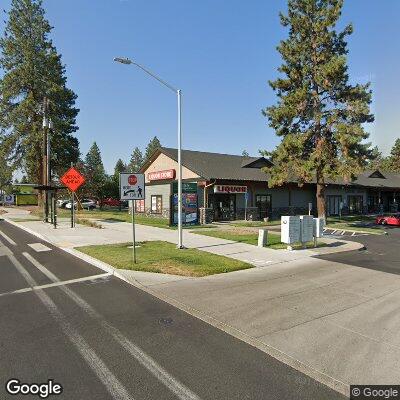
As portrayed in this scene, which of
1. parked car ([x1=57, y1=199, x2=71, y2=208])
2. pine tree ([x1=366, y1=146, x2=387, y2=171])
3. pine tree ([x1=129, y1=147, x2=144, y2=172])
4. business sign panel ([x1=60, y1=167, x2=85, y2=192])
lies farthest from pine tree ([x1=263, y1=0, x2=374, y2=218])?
pine tree ([x1=129, y1=147, x2=144, y2=172])

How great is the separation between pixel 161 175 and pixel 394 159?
244 ft

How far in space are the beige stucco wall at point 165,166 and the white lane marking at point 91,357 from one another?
86.3 feet

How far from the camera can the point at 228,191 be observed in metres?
33.6

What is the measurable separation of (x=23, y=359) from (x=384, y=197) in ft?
180

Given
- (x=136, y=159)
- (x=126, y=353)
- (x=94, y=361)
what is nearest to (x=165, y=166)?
(x=126, y=353)

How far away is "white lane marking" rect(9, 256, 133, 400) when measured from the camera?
4700mm

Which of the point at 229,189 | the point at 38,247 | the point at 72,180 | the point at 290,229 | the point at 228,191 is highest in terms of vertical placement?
the point at 72,180

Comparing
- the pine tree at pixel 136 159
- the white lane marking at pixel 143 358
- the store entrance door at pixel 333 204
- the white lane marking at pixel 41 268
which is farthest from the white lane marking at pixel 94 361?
the pine tree at pixel 136 159

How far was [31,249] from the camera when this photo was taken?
16.6m

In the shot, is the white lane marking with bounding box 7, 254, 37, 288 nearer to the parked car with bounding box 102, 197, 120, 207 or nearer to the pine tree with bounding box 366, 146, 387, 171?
the pine tree with bounding box 366, 146, 387, 171

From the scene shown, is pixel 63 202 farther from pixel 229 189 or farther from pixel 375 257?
pixel 375 257

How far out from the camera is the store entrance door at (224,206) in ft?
111

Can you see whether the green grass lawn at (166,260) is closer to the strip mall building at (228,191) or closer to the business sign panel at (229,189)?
the strip mall building at (228,191)

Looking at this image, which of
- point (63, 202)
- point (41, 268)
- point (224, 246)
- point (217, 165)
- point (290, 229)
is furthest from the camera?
point (63, 202)
